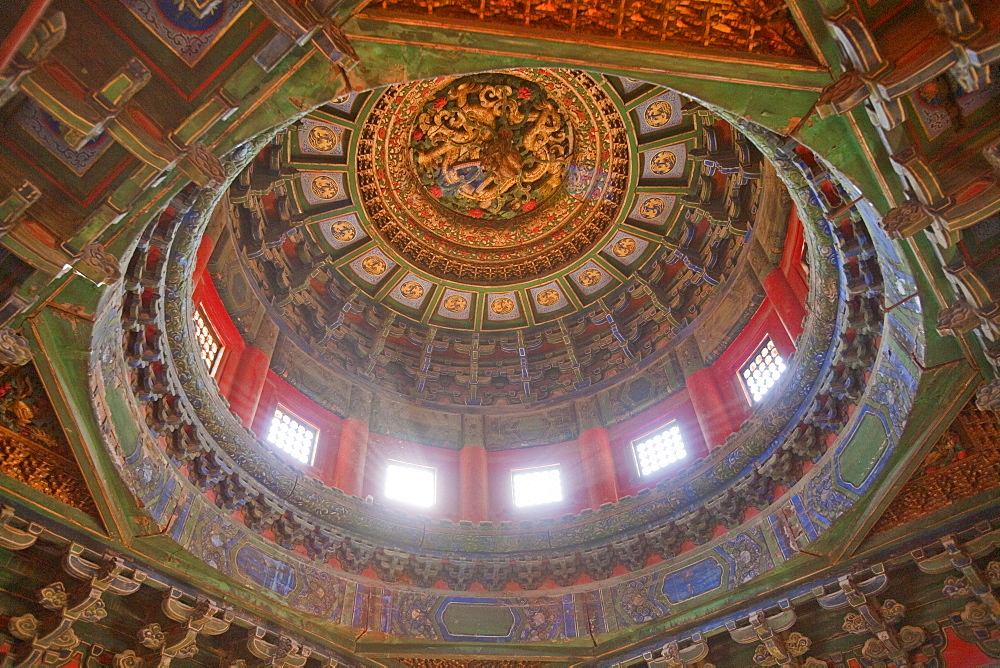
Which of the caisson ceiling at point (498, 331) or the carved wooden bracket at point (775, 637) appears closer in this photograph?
the caisson ceiling at point (498, 331)

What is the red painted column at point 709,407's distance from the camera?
15.9m

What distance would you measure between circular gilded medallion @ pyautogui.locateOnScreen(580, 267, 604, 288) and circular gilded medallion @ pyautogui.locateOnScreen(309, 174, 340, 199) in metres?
6.99

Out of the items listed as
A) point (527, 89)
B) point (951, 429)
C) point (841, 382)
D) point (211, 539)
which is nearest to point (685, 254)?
point (527, 89)

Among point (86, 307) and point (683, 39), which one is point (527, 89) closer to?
point (683, 39)

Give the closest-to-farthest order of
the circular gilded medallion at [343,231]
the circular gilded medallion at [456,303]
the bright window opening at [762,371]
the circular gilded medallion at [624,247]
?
the bright window opening at [762,371] → the circular gilded medallion at [343,231] → the circular gilded medallion at [624,247] → the circular gilded medallion at [456,303]

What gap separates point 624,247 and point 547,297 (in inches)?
103

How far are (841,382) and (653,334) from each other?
7508 mm

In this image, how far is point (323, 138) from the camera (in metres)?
17.8

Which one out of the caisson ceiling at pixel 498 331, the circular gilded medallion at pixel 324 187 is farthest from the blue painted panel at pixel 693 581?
the circular gilded medallion at pixel 324 187

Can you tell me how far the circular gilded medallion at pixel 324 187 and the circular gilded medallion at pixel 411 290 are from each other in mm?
3188

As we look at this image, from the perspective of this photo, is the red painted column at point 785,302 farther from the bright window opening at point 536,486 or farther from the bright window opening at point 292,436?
the bright window opening at point 292,436

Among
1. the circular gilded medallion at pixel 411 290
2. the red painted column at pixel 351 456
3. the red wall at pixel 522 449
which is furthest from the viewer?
the circular gilded medallion at pixel 411 290

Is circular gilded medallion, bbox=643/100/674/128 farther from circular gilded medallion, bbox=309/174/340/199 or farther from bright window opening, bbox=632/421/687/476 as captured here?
circular gilded medallion, bbox=309/174/340/199

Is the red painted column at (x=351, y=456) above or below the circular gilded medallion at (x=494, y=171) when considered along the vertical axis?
below
